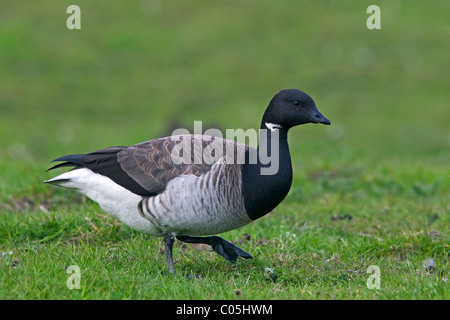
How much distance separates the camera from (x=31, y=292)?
471cm

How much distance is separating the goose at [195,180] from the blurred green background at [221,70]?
7606 millimetres

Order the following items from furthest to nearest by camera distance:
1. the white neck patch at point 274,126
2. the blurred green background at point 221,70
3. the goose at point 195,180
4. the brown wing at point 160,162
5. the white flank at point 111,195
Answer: the blurred green background at point 221,70 < the white neck patch at point 274,126 < the white flank at point 111,195 < the brown wing at point 160,162 < the goose at point 195,180

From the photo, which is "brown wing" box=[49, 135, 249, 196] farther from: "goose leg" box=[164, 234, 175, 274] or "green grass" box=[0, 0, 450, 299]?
"green grass" box=[0, 0, 450, 299]

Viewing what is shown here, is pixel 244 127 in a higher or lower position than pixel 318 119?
lower

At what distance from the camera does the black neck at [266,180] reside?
18.1ft

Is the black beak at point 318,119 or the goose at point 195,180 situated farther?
the black beak at point 318,119

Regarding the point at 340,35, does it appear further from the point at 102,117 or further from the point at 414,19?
the point at 102,117

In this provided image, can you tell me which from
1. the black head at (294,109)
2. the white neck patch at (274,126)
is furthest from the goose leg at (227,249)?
the black head at (294,109)

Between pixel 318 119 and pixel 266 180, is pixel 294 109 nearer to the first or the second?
pixel 318 119

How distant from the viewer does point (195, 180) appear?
5434mm

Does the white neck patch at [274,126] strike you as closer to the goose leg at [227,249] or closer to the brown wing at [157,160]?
the brown wing at [157,160]

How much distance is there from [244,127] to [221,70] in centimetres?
380

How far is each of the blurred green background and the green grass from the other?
0.06 meters

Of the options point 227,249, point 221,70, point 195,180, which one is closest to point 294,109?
point 195,180
